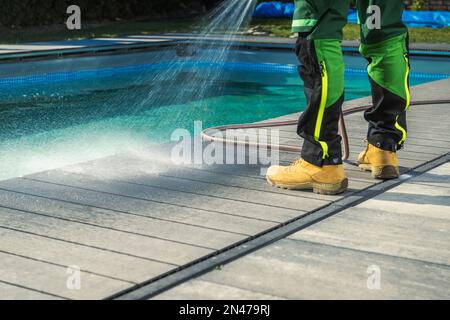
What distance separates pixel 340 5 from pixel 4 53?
6.82 metres

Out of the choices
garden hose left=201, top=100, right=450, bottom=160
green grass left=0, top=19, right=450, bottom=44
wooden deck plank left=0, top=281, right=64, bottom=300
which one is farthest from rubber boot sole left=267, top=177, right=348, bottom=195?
green grass left=0, top=19, right=450, bottom=44

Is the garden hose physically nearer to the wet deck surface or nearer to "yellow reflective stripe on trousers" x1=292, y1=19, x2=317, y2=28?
the wet deck surface

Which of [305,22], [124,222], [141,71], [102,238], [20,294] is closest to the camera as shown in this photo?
[20,294]

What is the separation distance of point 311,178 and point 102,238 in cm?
103

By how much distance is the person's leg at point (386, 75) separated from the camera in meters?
3.42

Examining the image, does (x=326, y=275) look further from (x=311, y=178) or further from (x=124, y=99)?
(x=124, y=99)

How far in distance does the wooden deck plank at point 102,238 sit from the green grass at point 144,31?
→ 372 inches

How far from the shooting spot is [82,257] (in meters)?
2.38

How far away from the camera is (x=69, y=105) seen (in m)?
8.04

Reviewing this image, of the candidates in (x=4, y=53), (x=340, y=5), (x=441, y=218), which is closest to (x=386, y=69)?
(x=340, y=5)

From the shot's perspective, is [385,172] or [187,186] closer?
[187,186]

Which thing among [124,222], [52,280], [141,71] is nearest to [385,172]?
[124,222]

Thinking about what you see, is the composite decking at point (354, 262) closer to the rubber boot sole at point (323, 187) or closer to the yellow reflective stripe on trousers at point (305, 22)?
the rubber boot sole at point (323, 187)

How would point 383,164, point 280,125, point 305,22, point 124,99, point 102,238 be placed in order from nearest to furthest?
point 102,238 < point 305,22 < point 383,164 < point 280,125 < point 124,99
